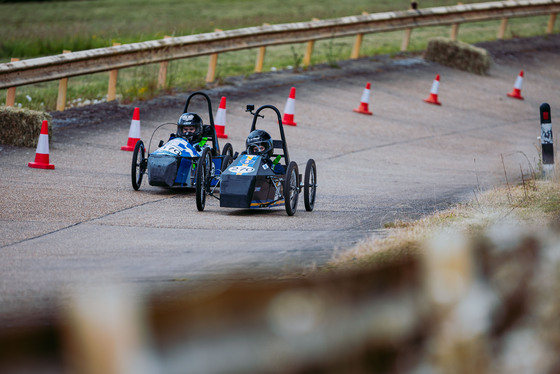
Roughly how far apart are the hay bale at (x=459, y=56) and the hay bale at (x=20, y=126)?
1363 cm

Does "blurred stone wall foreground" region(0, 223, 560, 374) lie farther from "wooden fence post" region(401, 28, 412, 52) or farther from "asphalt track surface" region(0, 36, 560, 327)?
"wooden fence post" region(401, 28, 412, 52)

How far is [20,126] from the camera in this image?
1286cm

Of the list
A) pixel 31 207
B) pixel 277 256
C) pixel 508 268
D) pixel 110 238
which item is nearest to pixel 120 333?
pixel 508 268

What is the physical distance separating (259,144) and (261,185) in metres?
0.63

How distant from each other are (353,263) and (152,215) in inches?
151

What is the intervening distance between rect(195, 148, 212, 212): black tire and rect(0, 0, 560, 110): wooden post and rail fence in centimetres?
514

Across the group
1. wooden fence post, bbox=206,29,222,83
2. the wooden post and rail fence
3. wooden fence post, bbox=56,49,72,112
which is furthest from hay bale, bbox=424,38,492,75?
wooden fence post, bbox=56,49,72,112

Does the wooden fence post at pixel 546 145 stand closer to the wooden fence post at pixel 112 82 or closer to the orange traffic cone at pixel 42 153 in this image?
the orange traffic cone at pixel 42 153


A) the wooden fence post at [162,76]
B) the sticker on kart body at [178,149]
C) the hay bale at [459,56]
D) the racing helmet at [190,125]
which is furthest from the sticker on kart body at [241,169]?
the hay bale at [459,56]

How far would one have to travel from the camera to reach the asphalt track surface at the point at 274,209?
6.57 meters

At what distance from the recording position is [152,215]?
9367 millimetres

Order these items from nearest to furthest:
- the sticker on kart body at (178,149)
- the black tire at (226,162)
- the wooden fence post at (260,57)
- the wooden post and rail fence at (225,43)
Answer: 1. the black tire at (226,162)
2. the sticker on kart body at (178,149)
3. the wooden post and rail fence at (225,43)
4. the wooden fence post at (260,57)

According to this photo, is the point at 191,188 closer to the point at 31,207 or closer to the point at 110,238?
the point at 31,207

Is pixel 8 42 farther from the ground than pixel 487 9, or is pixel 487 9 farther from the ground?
pixel 487 9
